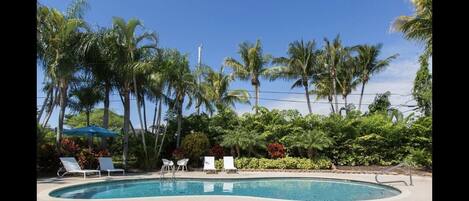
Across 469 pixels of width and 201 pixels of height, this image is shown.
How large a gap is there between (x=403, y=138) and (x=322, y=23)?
11.4 m

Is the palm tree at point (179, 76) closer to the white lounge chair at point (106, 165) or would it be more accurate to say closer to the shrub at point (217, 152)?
the shrub at point (217, 152)

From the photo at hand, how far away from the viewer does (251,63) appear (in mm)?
31703

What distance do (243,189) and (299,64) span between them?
61.8ft

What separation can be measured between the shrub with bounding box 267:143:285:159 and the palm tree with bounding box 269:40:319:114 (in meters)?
10.7

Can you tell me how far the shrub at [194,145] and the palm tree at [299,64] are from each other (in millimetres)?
12552

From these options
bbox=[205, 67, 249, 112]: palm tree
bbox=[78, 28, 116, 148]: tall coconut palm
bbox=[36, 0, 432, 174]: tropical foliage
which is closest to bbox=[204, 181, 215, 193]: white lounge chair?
bbox=[36, 0, 432, 174]: tropical foliage

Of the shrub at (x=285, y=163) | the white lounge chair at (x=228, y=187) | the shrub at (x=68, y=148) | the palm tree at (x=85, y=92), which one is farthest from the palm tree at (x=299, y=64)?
the shrub at (x=68, y=148)

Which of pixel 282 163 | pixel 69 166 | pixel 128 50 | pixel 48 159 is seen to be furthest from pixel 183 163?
pixel 128 50

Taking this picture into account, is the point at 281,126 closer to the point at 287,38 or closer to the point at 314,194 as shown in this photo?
the point at 314,194

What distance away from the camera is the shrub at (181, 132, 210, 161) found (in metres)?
19.7

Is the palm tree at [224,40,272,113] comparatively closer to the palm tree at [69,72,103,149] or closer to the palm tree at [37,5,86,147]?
the palm tree at [69,72,103,149]
